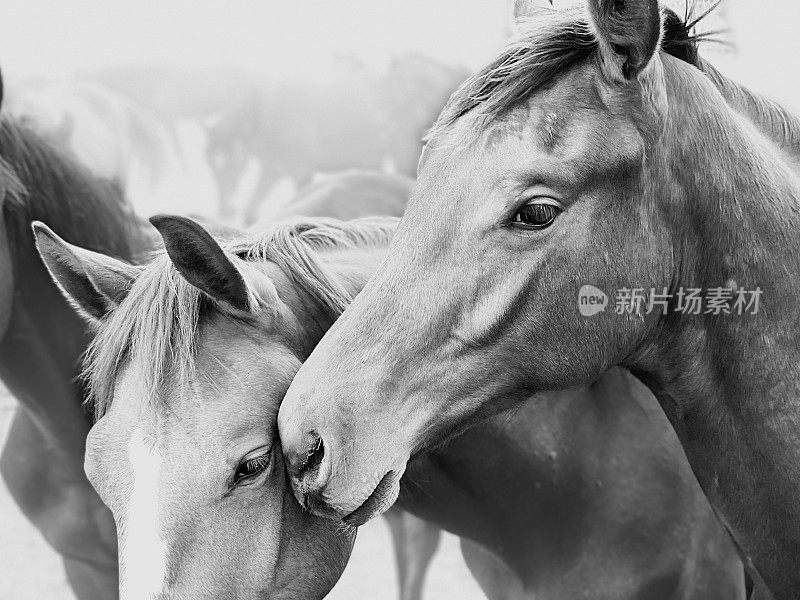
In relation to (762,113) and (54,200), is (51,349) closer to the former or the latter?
(54,200)

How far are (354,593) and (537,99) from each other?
4.64m

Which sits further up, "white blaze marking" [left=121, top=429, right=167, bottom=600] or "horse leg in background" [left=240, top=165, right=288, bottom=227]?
"white blaze marking" [left=121, top=429, right=167, bottom=600]

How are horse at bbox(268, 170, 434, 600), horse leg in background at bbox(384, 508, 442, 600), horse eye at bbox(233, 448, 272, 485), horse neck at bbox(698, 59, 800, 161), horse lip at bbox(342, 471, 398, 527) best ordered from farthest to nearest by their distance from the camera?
horse leg in background at bbox(384, 508, 442, 600)
horse at bbox(268, 170, 434, 600)
horse neck at bbox(698, 59, 800, 161)
horse eye at bbox(233, 448, 272, 485)
horse lip at bbox(342, 471, 398, 527)

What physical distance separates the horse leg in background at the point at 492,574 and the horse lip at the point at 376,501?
993 millimetres

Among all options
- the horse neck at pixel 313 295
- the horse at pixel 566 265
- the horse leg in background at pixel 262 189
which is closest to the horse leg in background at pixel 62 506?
the horse neck at pixel 313 295

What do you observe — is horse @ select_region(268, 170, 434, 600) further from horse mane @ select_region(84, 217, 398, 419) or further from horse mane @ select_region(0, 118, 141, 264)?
horse mane @ select_region(84, 217, 398, 419)

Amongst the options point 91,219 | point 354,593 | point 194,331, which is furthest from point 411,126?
point 194,331

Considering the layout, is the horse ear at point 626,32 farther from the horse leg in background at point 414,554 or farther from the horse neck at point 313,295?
the horse leg in background at point 414,554

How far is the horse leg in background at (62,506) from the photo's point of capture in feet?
10.5

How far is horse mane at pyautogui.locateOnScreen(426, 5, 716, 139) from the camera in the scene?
5.76ft

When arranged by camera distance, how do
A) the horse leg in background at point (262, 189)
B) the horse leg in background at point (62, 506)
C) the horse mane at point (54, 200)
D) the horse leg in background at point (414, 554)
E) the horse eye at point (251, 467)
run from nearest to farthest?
the horse eye at point (251, 467) → the horse mane at point (54, 200) → the horse leg in background at point (62, 506) → the horse leg in background at point (414, 554) → the horse leg in background at point (262, 189)


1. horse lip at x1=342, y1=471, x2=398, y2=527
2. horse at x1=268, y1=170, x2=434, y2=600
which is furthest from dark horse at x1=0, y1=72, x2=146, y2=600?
horse lip at x1=342, y1=471, x2=398, y2=527

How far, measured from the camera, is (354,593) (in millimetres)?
5809

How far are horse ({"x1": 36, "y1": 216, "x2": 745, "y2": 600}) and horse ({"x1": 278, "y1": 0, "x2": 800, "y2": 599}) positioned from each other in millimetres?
180
